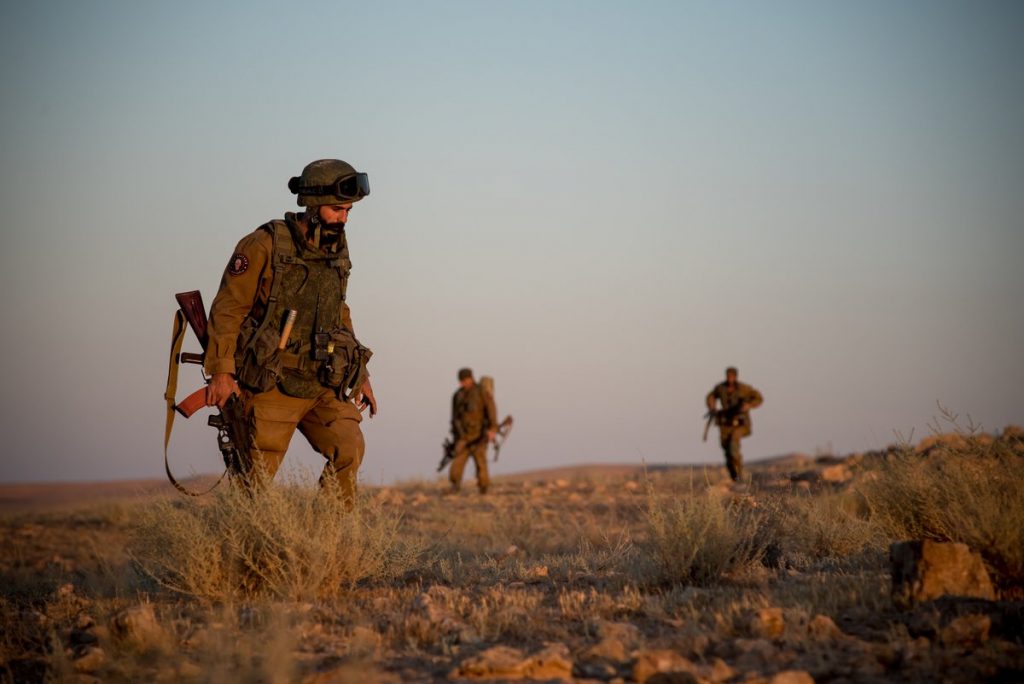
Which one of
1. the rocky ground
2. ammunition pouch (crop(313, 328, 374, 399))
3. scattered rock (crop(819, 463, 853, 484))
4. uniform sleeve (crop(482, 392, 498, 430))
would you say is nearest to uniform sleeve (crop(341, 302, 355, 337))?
ammunition pouch (crop(313, 328, 374, 399))

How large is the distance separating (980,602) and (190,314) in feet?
14.2

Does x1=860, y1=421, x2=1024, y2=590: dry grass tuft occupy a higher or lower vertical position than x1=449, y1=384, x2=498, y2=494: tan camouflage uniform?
lower

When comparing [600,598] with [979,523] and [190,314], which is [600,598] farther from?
[190,314]

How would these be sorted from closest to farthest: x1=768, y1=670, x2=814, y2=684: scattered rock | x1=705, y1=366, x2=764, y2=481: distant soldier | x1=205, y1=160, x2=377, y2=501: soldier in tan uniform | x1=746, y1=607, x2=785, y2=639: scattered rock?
x1=768, y1=670, x2=814, y2=684: scattered rock, x1=746, y1=607, x2=785, y2=639: scattered rock, x1=205, y1=160, x2=377, y2=501: soldier in tan uniform, x1=705, y1=366, x2=764, y2=481: distant soldier

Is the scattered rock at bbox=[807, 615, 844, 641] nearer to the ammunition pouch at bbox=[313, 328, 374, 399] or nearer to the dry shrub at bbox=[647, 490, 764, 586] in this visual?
the dry shrub at bbox=[647, 490, 764, 586]

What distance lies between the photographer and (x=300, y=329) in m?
5.95

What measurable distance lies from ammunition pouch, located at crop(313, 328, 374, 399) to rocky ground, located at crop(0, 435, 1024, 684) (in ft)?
3.85

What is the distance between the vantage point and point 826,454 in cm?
2141

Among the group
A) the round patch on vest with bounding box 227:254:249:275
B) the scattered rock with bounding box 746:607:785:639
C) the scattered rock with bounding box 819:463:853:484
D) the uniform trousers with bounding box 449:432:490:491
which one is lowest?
the scattered rock with bounding box 746:607:785:639

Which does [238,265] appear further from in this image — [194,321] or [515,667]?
[515,667]

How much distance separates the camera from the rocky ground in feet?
12.2

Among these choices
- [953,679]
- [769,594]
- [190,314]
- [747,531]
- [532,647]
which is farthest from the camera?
[190,314]

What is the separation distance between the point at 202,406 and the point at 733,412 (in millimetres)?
13388

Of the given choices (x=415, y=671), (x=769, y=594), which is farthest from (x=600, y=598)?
(x=415, y=671)
